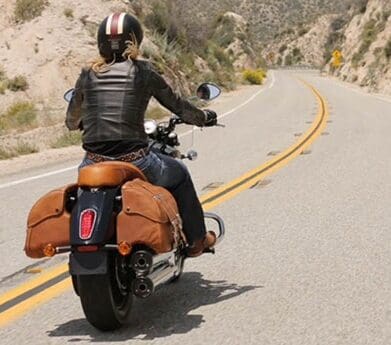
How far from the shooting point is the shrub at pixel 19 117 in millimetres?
24141

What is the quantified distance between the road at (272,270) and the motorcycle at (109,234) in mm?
340

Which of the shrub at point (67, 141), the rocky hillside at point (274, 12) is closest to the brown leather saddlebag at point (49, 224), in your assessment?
the shrub at point (67, 141)

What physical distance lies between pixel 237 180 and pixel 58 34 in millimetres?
22403

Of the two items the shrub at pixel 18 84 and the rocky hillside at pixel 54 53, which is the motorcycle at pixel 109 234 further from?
the shrub at pixel 18 84

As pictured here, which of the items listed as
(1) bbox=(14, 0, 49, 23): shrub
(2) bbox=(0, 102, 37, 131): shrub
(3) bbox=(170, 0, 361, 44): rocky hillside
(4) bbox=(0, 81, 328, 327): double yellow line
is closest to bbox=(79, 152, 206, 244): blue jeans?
(4) bbox=(0, 81, 328, 327): double yellow line

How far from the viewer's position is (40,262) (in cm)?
720

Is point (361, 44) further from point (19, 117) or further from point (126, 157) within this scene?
point (126, 157)

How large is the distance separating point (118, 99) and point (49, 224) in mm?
932

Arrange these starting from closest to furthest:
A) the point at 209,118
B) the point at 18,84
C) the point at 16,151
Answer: the point at 209,118 → the point at 16,151 → the point at 18,84

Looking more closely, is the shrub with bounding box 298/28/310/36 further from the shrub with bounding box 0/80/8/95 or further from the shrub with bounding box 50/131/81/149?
the shrub with bounding box 50/131/81/149

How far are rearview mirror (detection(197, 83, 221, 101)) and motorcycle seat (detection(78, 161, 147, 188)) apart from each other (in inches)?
50.6

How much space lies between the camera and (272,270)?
22.0ft

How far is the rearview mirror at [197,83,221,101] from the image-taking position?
6109 millimetres

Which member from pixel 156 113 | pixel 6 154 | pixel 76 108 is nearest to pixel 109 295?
pixel 76 108
